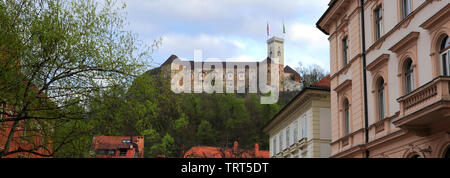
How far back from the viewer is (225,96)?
88.6 m

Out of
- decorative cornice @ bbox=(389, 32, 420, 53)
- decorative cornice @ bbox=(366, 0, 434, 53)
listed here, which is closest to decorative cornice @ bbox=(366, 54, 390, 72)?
decorative cornice @ bbox=(366, 0, 434, 53)

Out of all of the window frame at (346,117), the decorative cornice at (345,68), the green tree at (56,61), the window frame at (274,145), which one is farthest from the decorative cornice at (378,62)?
the window frame at (274,145)

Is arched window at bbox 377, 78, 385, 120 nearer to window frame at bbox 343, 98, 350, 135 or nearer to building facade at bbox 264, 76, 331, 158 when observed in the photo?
window frame at bbox 343, 98, 350, 135

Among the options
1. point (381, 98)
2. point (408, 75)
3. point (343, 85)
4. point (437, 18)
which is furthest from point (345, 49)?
point (437, 18)

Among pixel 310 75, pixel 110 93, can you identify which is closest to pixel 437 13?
pixel 110 93

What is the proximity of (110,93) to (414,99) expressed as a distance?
30.1 ft

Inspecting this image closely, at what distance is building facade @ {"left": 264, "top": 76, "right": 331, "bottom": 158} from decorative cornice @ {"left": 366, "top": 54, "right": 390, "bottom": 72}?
9530 millimetres

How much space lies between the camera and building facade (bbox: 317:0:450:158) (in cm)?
1608

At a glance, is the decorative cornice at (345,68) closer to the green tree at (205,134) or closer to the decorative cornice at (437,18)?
the decorative cornice at (437,18)

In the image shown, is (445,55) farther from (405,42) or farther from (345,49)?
(345,49)

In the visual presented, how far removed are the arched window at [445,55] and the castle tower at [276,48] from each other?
165 meters

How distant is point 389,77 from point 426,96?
4.49 metres

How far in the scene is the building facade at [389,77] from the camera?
52.7ft
